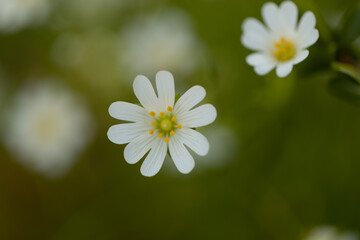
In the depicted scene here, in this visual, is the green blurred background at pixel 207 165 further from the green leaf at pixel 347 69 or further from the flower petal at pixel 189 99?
the flower petal at pixel 189 99

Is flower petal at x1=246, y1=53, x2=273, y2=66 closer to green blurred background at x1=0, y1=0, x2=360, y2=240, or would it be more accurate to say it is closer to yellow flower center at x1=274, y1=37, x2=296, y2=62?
yellow flower center at x1=274, y1=37, x2=296, y2=62

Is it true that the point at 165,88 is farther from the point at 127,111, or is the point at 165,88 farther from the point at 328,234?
the point at 328,234

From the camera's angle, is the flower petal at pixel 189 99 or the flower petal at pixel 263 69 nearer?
the flower petal at pixel 189 99

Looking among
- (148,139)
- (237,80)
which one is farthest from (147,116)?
(237,80)

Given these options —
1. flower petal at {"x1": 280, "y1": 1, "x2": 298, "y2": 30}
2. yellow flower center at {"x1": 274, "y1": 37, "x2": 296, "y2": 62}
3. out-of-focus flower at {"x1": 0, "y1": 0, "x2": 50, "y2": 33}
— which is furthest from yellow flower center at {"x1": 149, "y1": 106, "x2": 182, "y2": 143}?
out-of-focus flower at {"x1": 0, "y1": 0, "x2": 50, "y2": 33}

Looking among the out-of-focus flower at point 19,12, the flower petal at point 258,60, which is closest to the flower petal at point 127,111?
the flower petal at point 258,60

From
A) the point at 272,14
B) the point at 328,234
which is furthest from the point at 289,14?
the point at 328,234

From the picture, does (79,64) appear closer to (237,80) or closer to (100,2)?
(100,2)
